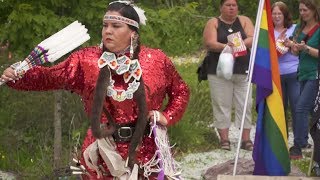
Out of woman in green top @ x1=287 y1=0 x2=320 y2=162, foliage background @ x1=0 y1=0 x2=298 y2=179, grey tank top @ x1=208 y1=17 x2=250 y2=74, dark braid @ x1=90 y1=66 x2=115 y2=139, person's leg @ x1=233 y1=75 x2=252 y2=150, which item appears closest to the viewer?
dark braid @ x1=90 y1=66 x2=115 y2=139

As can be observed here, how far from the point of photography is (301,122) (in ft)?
23.9

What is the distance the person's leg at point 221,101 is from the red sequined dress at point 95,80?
11.8ft

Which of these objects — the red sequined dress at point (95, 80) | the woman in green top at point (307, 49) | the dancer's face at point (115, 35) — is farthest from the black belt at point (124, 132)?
the woman in green top at point (307, 49)

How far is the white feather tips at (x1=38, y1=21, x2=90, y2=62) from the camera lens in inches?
156

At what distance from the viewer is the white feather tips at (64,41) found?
3.95m

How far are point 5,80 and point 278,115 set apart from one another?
95.9 inches

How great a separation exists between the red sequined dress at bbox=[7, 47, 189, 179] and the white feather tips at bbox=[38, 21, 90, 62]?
2.1 inches

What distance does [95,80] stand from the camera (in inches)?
152

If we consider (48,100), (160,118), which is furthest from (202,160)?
Result: (160,118)

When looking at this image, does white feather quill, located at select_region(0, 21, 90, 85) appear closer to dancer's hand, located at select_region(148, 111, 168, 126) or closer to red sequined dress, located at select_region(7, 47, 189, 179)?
red sequined dress, located at select_region(7, 47, 189, 179)

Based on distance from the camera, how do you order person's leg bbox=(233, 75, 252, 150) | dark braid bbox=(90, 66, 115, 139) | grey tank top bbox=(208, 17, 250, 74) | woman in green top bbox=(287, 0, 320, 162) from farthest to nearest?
person's leg bbox=(233, 75, 252, 150) → grey tank top bbox=(208, 17, 250, 74) → woman in green top bbox=(287, 0, 320, 162) → dark braid bbox=(90, 66, 115, 139)

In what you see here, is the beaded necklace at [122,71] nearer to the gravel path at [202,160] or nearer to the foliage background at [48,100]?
the foliage background at [48,100]

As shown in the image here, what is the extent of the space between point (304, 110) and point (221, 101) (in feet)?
3.04

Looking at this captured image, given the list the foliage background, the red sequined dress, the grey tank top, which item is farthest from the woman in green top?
the red sequined dress
